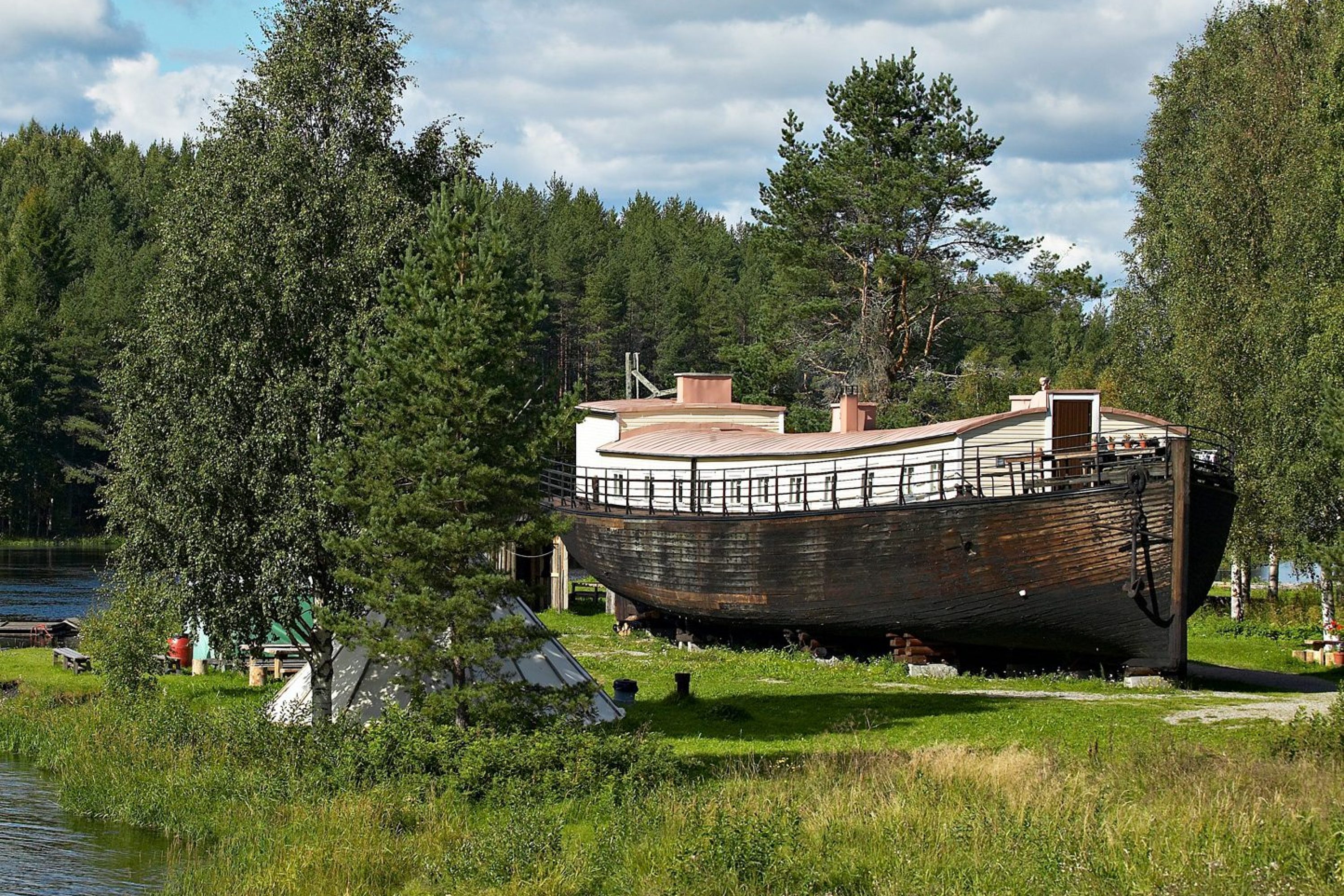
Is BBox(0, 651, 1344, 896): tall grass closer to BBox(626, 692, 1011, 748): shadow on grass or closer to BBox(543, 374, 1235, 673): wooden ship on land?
BBox(626, 692, 1011, 748): shadow on grass

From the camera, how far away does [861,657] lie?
31219 mm

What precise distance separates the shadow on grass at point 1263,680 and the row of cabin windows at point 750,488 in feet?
21.8

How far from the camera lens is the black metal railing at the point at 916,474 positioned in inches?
1045

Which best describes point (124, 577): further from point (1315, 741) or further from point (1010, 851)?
point (1315, 741)

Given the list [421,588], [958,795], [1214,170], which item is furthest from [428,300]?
[1214,170]

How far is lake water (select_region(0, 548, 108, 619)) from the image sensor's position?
45.4m

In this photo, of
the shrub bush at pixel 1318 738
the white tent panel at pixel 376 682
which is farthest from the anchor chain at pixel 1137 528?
the white tent panel at pixel 376 682

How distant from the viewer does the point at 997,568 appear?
26812 millimetres

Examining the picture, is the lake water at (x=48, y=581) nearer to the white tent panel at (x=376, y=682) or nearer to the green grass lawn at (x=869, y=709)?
the white tent panel at (x=376, y=682)

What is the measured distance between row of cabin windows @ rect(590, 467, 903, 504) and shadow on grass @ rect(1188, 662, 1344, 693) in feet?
21.8

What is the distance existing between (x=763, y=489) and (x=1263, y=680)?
11190 mm

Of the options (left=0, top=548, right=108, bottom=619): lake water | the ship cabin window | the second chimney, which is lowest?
(left=0, top=548, right=108, bottom=619): lake water

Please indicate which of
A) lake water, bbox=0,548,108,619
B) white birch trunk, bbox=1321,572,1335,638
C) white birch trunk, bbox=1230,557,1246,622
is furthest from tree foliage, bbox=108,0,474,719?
white birch trunk, bbox=1230,557,1246,622

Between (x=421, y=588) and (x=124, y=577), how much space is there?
7.53 metres
